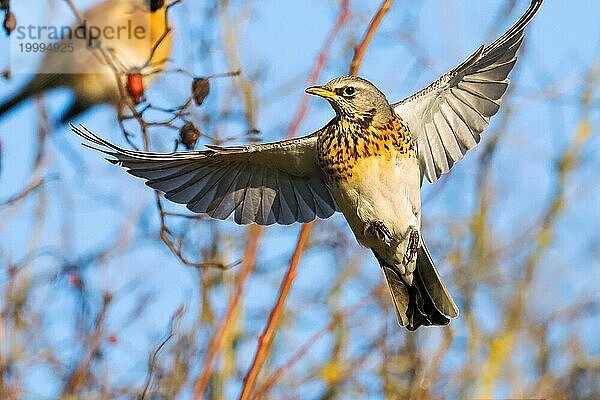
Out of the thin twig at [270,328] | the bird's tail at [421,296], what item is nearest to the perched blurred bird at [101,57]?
the bird's tail at [421,296]

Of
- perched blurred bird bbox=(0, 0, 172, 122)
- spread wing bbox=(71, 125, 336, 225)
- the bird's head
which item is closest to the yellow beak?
the bird's head

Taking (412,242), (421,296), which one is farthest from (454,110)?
(421,296)

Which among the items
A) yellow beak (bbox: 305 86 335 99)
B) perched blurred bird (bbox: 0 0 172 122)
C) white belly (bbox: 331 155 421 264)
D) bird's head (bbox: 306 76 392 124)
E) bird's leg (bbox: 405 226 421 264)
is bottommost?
bird's leg (bbox: 405 226 421 264)

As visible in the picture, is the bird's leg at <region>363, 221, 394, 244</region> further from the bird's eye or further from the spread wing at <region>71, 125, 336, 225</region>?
the bird's eye

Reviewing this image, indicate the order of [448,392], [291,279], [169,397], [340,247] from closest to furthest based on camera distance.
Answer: [291,279] → [169,397] → [448,392] → [340,247]

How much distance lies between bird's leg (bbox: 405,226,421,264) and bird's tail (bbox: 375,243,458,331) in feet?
0.16

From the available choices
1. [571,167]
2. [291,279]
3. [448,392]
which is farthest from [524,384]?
[291,279]

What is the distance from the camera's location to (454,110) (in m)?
3.34

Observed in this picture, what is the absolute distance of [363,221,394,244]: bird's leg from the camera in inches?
128

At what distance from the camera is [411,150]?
10.9 feet

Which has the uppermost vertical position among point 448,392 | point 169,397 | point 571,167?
point 571,167

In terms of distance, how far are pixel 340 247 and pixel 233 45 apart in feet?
3.63

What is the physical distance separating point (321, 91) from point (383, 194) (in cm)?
36

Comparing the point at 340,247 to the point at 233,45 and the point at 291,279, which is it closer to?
the point at 233,45
